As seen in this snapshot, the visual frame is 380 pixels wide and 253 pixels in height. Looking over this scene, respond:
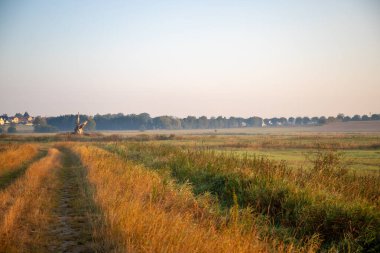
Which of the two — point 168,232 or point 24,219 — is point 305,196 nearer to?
point 168,232

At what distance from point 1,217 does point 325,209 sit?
27.6 feet

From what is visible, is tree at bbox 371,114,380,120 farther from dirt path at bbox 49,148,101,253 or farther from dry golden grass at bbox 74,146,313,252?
dry golden grass at bbox 74,146,313,252

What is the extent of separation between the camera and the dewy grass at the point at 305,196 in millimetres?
8367

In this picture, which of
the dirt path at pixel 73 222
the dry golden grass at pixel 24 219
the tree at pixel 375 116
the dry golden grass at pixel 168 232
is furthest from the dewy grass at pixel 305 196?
the tree at pixel 375 116

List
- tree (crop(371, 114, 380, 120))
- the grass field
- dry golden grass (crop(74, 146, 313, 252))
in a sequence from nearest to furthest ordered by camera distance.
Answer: dry golden grass (crop(74, 146, 313, 252)), the grass field, tree (crop(371, 114, 380, 120))

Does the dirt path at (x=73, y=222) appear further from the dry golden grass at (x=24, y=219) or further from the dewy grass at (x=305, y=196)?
the dewy grass at (x=305, y=196)

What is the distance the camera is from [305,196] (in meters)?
9.83

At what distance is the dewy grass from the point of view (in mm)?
8367

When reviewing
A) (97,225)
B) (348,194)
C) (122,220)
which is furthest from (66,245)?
(348,194)

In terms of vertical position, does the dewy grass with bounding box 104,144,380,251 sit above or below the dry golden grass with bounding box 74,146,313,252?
below

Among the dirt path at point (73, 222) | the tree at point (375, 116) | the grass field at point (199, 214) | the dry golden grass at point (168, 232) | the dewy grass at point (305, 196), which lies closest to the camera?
the dry golden grass at point (168, 232)

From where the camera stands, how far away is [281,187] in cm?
1080

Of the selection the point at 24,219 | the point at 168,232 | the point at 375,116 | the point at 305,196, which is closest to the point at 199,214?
the point at 168,232

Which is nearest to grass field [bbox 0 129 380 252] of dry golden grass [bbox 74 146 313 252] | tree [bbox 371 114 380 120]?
dry golden grass [bbox 74 146 313 252]
